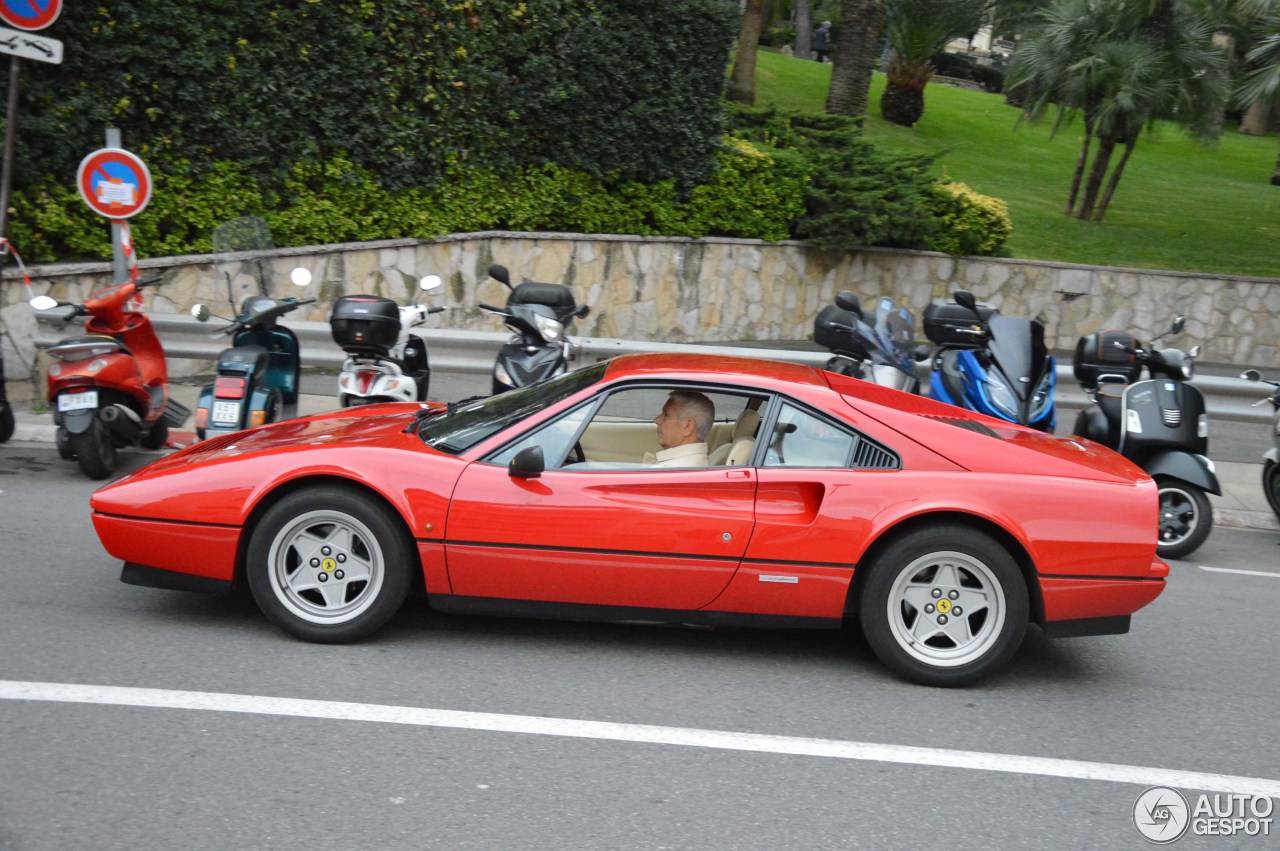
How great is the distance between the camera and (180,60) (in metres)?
10.8

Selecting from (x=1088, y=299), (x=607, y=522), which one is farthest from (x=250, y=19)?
(x=1088, y=299)

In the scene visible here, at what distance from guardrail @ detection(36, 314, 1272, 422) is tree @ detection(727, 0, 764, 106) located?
11.6 m

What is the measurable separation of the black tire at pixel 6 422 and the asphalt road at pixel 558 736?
2.54 meters

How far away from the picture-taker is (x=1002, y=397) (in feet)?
26.5

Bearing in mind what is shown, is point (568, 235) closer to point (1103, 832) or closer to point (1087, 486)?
point (1087, 486)

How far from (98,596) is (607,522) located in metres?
2.37

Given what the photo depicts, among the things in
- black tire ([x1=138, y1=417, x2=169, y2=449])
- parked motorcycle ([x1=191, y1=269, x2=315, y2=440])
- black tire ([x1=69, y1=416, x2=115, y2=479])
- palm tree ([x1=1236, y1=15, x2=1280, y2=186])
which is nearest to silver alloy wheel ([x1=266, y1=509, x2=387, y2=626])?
parked motorcycle ([x1=191, y1=269, x2=315, y2=440])

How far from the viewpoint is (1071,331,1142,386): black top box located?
316 inches

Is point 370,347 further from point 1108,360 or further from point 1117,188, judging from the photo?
point 1117,188

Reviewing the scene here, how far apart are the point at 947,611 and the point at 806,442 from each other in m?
0.87

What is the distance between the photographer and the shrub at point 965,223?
16188 mm

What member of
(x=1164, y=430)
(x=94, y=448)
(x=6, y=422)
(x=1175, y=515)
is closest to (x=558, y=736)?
(x=94, y=448)

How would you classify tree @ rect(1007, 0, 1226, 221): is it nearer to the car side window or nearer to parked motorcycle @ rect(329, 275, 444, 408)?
parked motorcycle @ rect(329, 275, 444, 408)

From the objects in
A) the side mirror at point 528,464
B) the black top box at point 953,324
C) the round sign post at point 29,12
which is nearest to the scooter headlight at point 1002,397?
the black top box at point 953,324
